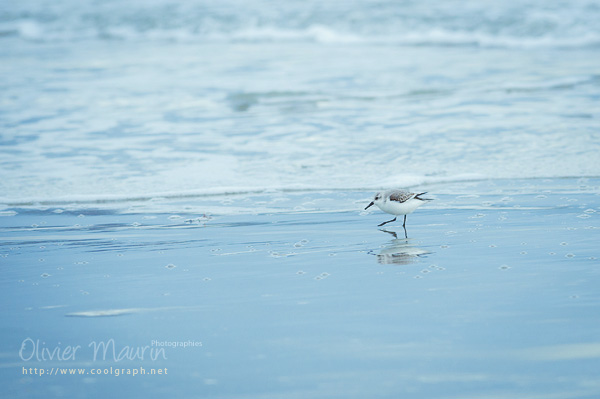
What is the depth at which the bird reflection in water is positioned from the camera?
5066 mm

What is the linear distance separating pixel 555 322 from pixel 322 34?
20103mm

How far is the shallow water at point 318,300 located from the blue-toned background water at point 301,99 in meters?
1.86

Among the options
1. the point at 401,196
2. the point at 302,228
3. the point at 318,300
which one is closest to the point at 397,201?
the point at 401,196

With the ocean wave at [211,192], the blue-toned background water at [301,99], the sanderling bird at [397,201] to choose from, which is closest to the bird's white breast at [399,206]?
the sanderling bird at [397,201]

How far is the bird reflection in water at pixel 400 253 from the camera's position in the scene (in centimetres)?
507

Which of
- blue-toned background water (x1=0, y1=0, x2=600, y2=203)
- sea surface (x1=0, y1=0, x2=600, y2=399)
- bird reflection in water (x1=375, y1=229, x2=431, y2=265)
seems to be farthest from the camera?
blue-toned background water (x1=0, y1=0, x2=600, y2=203)

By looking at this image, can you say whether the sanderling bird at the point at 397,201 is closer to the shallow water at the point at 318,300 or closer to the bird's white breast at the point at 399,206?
the bird's white breast at the point at 399,206

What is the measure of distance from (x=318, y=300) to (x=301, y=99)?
9.27m

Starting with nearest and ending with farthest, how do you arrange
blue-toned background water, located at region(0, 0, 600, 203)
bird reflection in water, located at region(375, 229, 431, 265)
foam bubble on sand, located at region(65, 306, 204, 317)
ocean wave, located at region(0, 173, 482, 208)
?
foam bubble on sand, located at region(65, 306, 204, 317) < bird reflection in water, located at region(375, 229, 431, 265) < ocean wave, located at region(0, 173, 482, 208) < blue-toned background water, located at region(0, 0, 600, 203)

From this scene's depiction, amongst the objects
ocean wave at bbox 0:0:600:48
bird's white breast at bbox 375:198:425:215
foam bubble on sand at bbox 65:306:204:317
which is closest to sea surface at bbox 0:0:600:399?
foam bubble on sand at bbox 65:306:204:317

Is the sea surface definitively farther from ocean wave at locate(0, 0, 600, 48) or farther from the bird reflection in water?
ocean wave at locate(0, 0, 600, 48)

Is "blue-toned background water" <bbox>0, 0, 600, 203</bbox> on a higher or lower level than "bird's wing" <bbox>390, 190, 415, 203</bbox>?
higher

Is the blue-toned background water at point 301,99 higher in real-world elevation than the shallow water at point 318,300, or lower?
higher

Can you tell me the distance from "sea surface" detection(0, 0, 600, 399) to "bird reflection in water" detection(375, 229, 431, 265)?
0.09 feet
